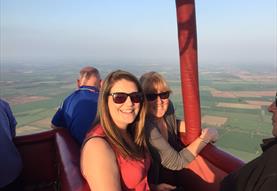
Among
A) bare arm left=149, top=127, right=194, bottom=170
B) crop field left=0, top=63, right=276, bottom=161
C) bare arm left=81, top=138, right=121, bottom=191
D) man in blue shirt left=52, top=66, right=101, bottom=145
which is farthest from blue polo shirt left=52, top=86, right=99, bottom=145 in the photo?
crop field left=0, top=63, right=276, bottom=161

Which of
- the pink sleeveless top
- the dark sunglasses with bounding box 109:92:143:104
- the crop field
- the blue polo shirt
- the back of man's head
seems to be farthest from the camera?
the crop field

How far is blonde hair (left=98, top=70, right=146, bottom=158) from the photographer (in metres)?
1.67

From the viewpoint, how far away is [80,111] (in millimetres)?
2807

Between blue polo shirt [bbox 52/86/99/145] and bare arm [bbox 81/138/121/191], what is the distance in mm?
1235

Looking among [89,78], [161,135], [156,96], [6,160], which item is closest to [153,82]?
[156,96]

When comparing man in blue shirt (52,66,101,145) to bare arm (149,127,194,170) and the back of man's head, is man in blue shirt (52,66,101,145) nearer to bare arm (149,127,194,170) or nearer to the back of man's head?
the back of man's head

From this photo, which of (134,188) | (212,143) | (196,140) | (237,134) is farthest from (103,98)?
(237,134)

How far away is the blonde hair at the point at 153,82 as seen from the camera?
2299 mm

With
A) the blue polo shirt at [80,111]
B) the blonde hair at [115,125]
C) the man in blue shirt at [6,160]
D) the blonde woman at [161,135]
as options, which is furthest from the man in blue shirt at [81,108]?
the blonde hair at [115,125]

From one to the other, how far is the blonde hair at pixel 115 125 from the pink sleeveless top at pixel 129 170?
34mm

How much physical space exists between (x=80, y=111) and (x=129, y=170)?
131cm

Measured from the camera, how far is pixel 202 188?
7.74ft

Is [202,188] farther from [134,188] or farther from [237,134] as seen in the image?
[237,134]

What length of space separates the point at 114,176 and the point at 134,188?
0.84 feet
